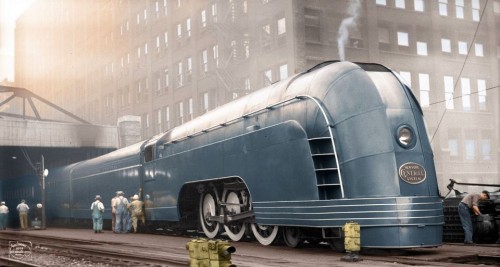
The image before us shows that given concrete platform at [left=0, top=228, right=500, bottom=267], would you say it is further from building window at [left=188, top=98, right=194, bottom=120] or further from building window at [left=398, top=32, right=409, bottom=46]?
building window at [left=188, top=98, right=194, bottom=120]

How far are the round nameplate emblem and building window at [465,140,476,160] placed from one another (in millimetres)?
25903

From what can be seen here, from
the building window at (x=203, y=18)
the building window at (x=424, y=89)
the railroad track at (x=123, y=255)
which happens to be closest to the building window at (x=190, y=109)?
the building window at (x=203, y=18)

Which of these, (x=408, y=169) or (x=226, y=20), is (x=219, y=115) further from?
(x=226, y=20)

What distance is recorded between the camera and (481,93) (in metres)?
36.2

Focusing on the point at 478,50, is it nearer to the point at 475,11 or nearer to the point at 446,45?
the point at 446,45

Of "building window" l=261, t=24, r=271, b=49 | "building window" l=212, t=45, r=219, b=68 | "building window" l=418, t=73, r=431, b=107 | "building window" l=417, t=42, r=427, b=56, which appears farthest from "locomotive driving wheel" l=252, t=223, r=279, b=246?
"building window" l=417, t=42, r=427, b=56

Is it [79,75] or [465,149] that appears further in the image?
[79,75]

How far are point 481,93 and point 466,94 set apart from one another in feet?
3.96

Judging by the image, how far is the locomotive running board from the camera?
13039 mm

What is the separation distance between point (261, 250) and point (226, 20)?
81.3 ft

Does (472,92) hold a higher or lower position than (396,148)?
higher

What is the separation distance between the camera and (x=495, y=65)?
37.1 meters

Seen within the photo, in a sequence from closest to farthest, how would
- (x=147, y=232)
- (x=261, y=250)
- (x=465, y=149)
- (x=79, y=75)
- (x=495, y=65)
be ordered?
(x=261, y=250), (x=147, y=232), (x=465, y=149), (x=495, y=65), (x=79, y=75)

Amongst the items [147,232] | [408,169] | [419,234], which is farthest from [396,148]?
[147,232]
